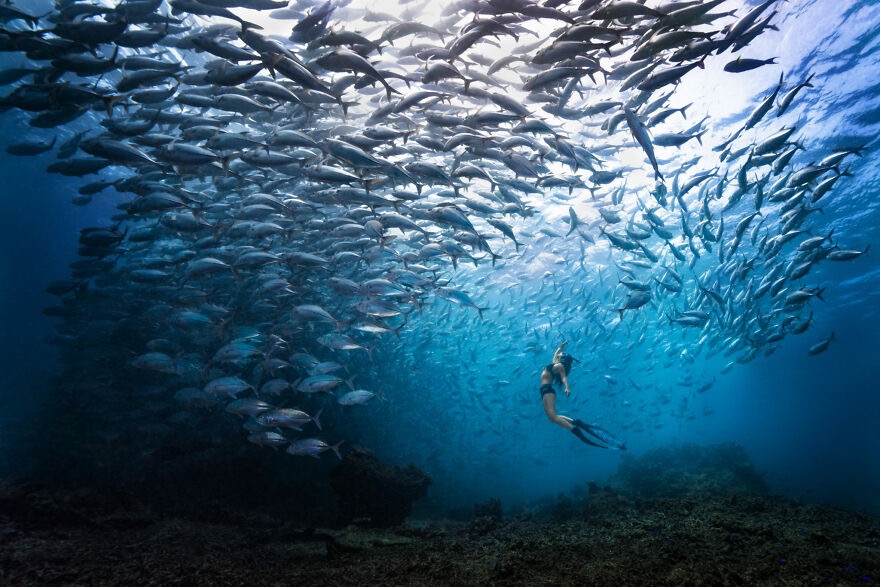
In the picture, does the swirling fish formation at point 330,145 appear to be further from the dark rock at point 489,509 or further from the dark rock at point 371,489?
the dark rock at point 489,509

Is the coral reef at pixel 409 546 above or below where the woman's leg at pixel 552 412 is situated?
below

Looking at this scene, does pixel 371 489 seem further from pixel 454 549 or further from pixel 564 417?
pixel 564 417

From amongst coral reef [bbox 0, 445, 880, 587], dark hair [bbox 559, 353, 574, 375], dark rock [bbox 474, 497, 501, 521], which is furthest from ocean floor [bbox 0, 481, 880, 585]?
dark rock [bbox 474, 497, 501, 521]

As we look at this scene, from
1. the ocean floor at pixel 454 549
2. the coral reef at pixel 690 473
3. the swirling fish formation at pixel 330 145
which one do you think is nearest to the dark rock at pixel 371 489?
the ocean floor at pixel 454 549

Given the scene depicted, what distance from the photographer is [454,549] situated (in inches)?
190

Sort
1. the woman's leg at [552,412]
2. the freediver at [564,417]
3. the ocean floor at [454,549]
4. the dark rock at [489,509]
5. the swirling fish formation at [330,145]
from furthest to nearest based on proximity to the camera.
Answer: the dark rock at [489,509] → the woman's leg at [552,412] → the freediver at [564,417] → the swirling fish formation at [330,145] → the ocean floor at [454,549]

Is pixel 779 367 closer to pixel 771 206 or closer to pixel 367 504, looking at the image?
pixel 771 206

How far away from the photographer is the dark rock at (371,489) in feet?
27.3

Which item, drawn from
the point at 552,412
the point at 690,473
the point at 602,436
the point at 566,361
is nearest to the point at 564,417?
the point at 552,412

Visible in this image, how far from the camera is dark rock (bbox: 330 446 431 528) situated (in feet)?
27.3

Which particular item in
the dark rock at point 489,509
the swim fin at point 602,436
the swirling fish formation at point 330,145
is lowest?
the dark rock at point 489,509

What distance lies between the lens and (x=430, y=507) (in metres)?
19.2

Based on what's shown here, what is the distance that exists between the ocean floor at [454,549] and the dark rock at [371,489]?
4.38 feet

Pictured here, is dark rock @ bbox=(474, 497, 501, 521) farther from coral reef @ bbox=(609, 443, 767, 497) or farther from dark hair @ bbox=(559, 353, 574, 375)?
coral reef @ bbox=(609, 443, 767, 497)
